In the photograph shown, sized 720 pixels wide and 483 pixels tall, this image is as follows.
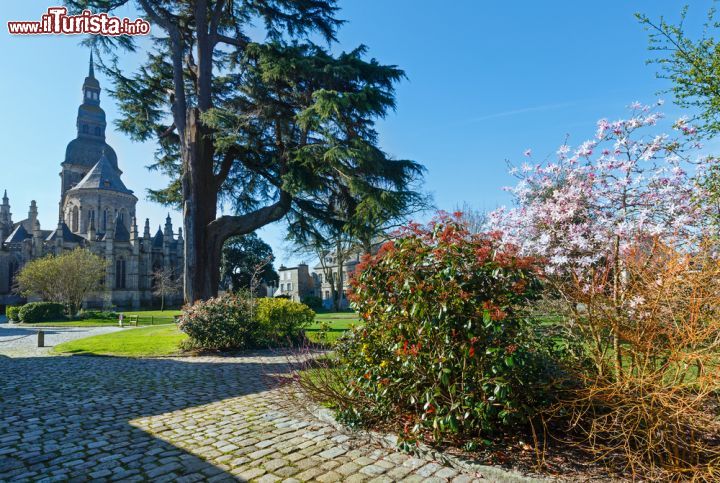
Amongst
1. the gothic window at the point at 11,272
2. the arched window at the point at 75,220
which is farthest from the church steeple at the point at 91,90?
the gothic window at the point at 11,272

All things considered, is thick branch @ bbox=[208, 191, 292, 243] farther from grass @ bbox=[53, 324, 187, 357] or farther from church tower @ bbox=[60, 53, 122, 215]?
church tower @ bbox=[60, 53, 122, 215]

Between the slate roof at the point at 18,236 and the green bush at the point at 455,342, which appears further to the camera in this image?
the slate roof at the point at 18,236

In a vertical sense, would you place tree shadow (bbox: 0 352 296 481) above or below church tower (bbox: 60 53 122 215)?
below


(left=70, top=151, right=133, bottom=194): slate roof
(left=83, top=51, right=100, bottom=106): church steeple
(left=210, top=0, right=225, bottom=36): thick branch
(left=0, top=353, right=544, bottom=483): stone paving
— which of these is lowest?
(left=0, top=353, right=544, bottom=483): stone paving

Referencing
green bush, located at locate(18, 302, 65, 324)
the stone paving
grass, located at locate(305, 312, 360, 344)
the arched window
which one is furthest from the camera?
the arched window

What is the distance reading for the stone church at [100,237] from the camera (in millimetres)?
50872

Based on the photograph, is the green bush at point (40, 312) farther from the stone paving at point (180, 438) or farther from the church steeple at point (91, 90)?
the church steeple at point (91, 90)

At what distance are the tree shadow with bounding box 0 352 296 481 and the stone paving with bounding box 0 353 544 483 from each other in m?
0.02

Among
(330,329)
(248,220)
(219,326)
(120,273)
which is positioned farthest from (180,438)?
(120,273)

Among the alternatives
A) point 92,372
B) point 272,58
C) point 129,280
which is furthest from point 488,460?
point 129,280

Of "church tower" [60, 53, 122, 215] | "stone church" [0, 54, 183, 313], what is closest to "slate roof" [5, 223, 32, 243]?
"stone church" [0, 54, 183, 313]

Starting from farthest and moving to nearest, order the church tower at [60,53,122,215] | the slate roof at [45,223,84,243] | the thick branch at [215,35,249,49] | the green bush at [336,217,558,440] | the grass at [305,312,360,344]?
the church tower at [60,53,122,215] → the slate roof at [45,223,84,243] → the thick branch at [215,35,249,49] → the grass at [305,312,360,344] → the green bush at [336,217,558,440]

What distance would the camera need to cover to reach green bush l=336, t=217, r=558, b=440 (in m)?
4.02

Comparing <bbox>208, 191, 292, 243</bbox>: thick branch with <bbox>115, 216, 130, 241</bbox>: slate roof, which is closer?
<bbox>208, 191, 292, 243</bbox>: thick branch
